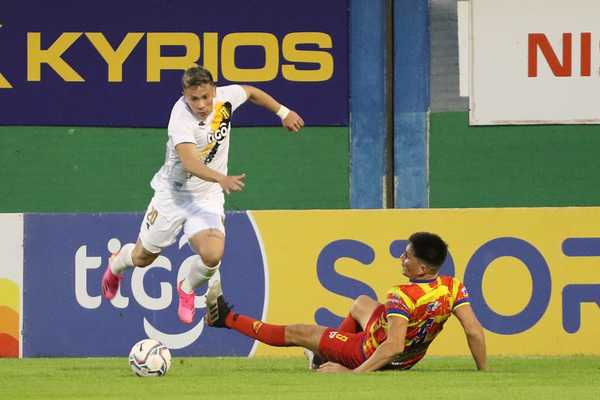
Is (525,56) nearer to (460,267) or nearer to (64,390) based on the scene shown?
(460,267)

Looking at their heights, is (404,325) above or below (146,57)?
below

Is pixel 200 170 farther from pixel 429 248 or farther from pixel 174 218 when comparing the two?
pixel 429 248

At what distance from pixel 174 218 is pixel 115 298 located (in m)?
1.61

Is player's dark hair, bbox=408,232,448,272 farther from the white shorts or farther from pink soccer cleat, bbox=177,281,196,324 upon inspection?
pink soccer cleat, bbox=177,281,196,324

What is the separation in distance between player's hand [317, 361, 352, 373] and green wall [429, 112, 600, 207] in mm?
4674

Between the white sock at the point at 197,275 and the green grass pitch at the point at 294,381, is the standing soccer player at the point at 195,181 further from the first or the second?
the green grass pitch at the point at 294,381

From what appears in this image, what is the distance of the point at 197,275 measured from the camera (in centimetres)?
985

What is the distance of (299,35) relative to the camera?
1395 cm

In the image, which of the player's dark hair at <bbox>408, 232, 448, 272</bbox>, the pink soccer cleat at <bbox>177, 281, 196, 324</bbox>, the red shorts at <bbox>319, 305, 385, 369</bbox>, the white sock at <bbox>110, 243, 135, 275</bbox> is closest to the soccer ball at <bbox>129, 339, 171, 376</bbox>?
the pink soccer cleat at <bbox>177, 281, 196, 324</bbox>

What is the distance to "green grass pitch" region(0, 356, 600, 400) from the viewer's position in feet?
25.6

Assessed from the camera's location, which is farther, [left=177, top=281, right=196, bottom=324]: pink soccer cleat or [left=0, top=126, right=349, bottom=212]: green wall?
[left=0, top=126, right=349, bottom=212]: green wall

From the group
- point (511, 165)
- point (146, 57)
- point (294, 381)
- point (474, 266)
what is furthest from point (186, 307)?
point (511, 165)

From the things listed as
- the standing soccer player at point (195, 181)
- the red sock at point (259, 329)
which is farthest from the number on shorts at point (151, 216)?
the red sock at point (259, 329)

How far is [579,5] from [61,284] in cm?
534
